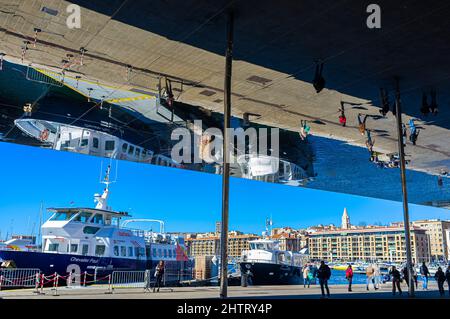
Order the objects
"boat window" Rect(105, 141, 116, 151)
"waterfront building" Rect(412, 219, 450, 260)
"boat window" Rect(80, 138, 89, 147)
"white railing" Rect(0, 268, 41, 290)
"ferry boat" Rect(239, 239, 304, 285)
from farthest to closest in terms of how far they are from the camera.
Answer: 1. "waterfront building" Rect(412, 219, 450, 260)
2. "ferry boat" Rect(239, 239, 304, 285)
3. "boat window" Rect(105, 141, 116, 151)
4. "boat window" Rect(80, 138, 89, 147)
5. "white railing" Rect(0, 268, 41, 290)

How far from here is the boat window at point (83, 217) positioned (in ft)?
82.5

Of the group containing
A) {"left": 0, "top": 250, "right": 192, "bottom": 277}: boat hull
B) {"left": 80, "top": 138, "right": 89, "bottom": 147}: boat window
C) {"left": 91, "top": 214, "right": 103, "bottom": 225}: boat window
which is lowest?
{"left": 0, "top": 250, "right": 192, "bottom": 277}: boat hull

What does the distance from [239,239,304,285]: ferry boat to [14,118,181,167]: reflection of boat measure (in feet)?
43.1

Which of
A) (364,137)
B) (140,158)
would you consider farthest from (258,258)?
(364,137)

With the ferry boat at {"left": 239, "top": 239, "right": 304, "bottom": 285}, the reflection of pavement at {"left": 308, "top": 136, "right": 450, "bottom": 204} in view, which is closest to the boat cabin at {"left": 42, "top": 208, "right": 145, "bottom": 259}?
A: the ferry boat at {"left": 239, "top": 239, "right": 304, "bottom": 285}

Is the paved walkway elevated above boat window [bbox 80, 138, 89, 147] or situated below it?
below

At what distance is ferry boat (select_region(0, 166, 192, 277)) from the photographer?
21.7 metres

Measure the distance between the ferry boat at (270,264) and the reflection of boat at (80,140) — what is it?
13.1 m

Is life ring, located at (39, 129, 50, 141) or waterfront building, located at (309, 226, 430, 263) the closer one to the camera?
life ring, located at (39, 129, 50, 141)

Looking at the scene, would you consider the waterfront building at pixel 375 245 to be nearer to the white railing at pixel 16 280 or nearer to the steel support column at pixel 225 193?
the white railing at pixel 16 280

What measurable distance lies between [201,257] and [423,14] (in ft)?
88.9

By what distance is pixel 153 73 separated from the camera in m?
14.1

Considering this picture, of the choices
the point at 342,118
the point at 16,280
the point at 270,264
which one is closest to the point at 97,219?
the point at 16,280

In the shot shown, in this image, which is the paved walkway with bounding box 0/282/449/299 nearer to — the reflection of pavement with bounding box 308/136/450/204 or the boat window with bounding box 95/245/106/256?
the reflection of pavement with bounding box 308/136/450/204
